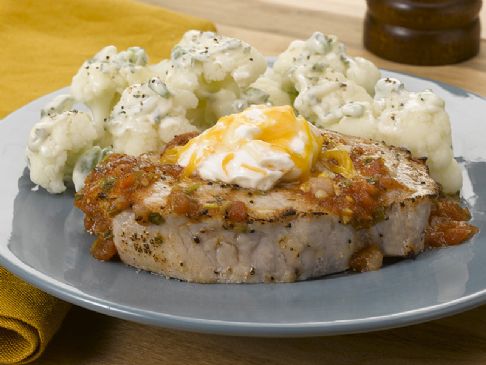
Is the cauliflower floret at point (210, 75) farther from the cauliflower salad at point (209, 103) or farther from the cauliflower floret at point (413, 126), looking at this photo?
the cauliflower floret at point (413, 126)

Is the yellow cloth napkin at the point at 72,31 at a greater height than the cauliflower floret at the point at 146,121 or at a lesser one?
lesser

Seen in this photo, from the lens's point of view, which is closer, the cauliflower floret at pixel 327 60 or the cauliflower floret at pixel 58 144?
the cauliflower floret at pixel 58 144

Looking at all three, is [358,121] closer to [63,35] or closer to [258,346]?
[258,346]

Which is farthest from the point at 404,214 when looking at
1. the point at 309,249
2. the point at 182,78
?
the point at 182,78

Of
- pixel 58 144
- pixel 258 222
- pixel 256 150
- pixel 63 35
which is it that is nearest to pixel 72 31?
pixel 63 35

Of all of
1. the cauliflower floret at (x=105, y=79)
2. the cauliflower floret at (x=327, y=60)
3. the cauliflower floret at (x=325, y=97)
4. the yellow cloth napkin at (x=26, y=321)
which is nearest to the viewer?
the yellow cloth napkin at (x=26, y=321)

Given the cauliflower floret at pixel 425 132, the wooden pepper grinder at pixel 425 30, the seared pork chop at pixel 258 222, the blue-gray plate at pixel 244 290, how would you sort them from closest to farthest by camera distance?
1. the blue-gray plate at pixel 244 290
2. the seared pork chop at pixel 258 222
3. the cauliflower floret at pixel 425 132
4. the wooden pepper grinder at pixel 425 30

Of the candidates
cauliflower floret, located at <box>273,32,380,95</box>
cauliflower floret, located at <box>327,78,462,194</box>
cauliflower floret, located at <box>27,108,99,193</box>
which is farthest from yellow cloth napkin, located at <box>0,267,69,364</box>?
A: cauliflower floret, located at <box>273,32,380,95</box>

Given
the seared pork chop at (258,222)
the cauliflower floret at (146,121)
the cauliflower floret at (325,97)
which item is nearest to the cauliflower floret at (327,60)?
the cauliflower floret at (325,97)
